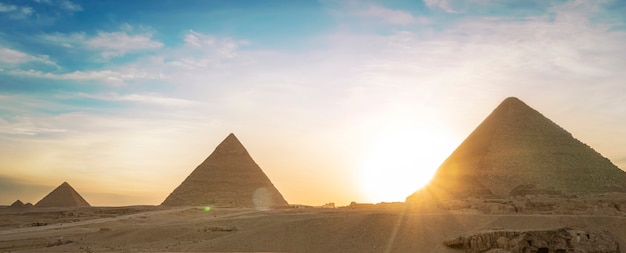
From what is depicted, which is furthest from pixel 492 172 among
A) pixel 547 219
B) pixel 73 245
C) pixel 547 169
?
pixel 73 245

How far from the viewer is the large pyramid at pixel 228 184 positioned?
5416 cm

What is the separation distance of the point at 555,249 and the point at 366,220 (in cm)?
578

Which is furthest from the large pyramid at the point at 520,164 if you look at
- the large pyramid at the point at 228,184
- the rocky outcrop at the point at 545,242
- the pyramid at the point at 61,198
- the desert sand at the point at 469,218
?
the pyramid at the point at 61,198

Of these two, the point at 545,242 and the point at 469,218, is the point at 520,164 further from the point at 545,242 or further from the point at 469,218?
the point at 545,242

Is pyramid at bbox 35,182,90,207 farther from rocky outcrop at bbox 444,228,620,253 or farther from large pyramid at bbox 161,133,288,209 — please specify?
rocky outcrop at bbox 444,228,620,253

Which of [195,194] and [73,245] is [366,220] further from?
[195,194]

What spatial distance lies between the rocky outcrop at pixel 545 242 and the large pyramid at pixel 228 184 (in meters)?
40.5

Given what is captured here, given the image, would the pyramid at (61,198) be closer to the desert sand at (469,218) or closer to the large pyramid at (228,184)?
the large pyramid at (228,184)

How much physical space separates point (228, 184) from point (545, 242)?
148 ft

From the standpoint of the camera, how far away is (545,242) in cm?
1248

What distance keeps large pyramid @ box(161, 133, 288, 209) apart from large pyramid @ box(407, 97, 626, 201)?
2171 centimetres

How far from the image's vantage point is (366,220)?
16.6 m

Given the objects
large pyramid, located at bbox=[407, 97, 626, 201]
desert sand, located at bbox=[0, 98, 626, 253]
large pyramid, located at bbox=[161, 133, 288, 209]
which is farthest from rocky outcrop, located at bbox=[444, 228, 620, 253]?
large pyramid, located at bbox=[161, 133, 288, 209]

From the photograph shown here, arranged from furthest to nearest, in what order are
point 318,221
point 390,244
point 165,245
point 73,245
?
point 73,245, point 165,245, point 318,221, point 390,244
